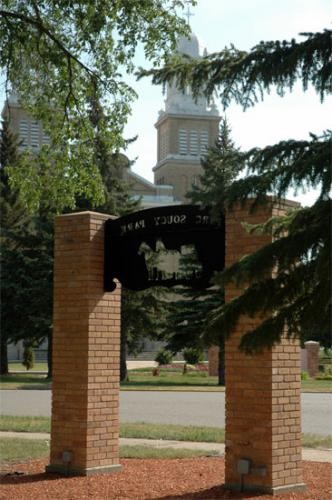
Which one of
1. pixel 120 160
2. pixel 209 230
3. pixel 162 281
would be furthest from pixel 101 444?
pixel 120 160

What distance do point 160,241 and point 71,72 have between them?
449 centimetres

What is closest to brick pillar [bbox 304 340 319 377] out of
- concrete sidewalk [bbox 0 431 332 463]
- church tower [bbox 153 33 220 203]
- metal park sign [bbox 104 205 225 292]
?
concrete sidewalk [bbox 0 431 332 463]

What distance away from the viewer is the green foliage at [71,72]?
12.2m

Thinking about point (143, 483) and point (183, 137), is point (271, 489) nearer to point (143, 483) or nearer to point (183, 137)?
point (143, 483)

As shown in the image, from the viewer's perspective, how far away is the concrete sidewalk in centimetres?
1104

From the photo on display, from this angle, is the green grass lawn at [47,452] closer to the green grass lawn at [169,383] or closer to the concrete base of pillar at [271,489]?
the concrete base of pillar at [271,489]

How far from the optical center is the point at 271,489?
7992mm

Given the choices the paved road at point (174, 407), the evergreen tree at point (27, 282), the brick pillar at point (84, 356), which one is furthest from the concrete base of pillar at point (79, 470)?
the evergreen tree at point (27, 282)

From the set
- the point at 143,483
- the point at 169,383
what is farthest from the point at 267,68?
the point at 169,383

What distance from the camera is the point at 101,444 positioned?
9.45 m

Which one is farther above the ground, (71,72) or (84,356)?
(71,72)

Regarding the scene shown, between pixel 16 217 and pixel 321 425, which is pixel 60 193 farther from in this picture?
pixel 16 217

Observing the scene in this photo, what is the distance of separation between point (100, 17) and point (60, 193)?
300cm

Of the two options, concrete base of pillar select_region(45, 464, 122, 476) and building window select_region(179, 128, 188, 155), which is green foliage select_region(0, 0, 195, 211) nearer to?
concrete base of pillar select_region(45, 464, 122, 476)
